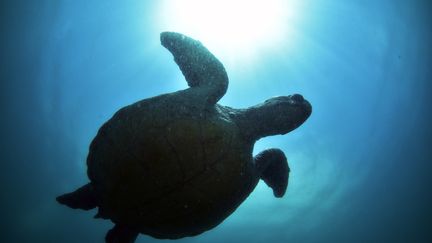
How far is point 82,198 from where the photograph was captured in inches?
224

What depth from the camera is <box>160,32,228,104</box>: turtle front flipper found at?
16.9 ft

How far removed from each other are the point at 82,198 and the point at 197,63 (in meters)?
3.51

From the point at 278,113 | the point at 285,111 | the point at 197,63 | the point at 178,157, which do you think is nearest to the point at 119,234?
the point at 178,157

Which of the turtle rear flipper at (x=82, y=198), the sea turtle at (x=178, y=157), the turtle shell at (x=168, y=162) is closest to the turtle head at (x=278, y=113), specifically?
the sea turtle at (x=178, y=157)

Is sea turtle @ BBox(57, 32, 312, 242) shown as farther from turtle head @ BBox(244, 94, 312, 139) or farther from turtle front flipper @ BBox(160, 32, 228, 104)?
turtle head @ BBox(244, 94, 312, 139)

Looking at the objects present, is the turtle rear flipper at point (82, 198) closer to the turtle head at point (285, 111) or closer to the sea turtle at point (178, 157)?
the sea turtle at point (178, 157)

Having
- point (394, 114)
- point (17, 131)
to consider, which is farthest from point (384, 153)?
point (17, 131)

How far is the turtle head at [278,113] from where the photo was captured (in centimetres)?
565

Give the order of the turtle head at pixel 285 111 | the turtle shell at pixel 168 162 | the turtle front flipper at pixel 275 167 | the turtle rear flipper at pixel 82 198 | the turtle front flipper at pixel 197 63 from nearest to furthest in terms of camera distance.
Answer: the turtle shell at pixel 168 162 → the turtle front flipper at pixel 197 63 → the turtle rear flipper at pixel 82 198 → the turtle head at pixel 285 111 → the turtle front flipper at pixel 275 167

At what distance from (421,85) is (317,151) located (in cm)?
1304

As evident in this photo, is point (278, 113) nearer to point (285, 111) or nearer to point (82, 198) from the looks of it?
point (285, 111)

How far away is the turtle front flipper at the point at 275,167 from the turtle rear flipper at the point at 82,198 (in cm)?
342

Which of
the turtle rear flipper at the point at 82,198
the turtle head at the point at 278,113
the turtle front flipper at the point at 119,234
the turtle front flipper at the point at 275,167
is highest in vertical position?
the turtle head at the point at 278,113

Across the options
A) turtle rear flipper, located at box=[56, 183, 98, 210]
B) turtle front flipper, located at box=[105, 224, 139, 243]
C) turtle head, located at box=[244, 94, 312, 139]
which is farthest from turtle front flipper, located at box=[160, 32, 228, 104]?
turtle front flipper, located at box=[105, 224, 139, 243]
